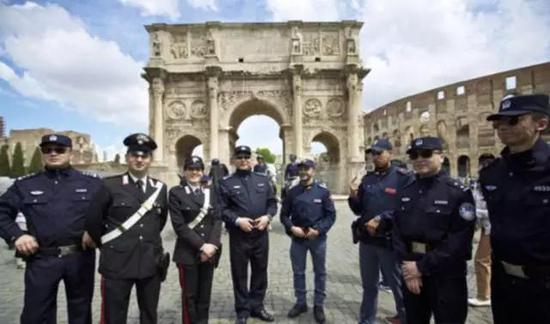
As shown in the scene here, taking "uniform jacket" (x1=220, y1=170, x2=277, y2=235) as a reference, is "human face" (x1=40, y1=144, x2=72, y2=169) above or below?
above

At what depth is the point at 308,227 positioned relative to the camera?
5.05 metres

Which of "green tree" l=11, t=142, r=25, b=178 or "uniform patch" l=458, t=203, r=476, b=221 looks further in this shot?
"green tree" l=11, t=142, r=25, b=178

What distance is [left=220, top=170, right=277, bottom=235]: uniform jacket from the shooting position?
486 centimetres

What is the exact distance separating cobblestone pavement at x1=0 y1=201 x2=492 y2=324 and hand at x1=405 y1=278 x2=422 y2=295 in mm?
1911

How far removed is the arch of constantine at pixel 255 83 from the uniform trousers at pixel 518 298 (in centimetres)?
2370

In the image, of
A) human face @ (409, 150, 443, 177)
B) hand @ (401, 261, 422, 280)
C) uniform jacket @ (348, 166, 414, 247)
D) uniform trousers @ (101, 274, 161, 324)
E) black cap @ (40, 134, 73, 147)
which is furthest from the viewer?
uniform jacket @ (348, 166, 414, 247)

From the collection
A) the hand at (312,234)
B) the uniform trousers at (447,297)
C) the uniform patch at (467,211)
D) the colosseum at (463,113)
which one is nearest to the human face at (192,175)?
the hand at (312,234)

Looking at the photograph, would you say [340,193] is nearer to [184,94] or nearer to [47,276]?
[184,94]

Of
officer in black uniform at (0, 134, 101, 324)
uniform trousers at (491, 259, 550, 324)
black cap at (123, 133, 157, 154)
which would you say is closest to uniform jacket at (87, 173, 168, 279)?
officer in black uniform at (0, 134, 101, 324)

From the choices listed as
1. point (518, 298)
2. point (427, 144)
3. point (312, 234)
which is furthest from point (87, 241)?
point (518, 298)

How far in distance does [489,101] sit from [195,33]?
3083 cm

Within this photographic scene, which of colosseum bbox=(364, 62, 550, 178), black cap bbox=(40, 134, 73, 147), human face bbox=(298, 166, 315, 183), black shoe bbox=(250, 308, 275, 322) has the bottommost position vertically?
black shoe bbox=(250, 308, 275, 322)

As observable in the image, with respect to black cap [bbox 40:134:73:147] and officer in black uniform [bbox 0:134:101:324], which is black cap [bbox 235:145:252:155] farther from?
black cap [bbox 40:134:73:147]

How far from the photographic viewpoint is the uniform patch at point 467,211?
2.97m
